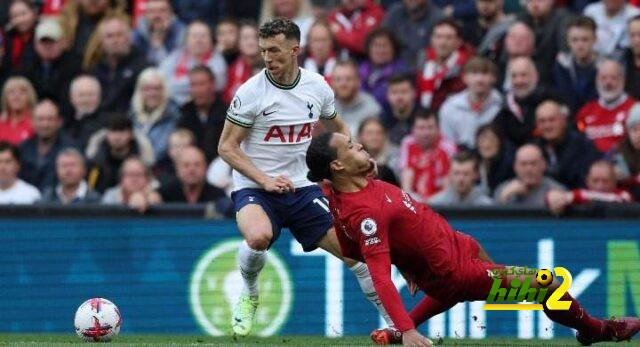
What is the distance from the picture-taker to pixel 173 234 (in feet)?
47.5

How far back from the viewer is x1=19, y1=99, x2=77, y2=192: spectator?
1641 cm

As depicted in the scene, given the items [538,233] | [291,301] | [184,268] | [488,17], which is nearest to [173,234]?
[184,268]

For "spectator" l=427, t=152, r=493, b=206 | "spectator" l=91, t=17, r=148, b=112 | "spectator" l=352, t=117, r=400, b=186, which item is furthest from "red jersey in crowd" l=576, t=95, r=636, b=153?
"spectator" l=91, t=17, r=148, b=112

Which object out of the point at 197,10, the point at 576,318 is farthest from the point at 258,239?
the point at 197,10

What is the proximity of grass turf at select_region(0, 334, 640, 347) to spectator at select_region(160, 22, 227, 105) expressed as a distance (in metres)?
4.25

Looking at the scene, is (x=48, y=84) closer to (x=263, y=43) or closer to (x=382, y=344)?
(x=263, y=43)

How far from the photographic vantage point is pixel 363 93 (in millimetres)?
16266

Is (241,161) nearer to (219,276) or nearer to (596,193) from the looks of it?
(219,276)

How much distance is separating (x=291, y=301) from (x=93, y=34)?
5.42 m

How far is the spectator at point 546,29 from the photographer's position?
16047 millimetres

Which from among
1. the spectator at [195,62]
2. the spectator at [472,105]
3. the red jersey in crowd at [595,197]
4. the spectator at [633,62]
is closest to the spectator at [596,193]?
the red jersey in crowd at [595,197]

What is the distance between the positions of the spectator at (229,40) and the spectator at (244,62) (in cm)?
16

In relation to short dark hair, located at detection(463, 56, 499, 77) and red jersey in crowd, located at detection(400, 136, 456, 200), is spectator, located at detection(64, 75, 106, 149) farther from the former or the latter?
short dark hair, located at detection(463, 56, 499, 77)

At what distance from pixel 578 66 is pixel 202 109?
418 cm
